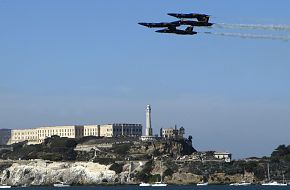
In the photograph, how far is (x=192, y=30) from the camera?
85.0 m

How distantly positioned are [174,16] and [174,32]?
1882mm

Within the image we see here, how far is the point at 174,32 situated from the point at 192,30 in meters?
2.04

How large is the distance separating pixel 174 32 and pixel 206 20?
438cm

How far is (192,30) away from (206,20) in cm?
252

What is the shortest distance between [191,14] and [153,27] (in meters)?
5.51

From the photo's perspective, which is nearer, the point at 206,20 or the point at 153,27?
the point at 206,20

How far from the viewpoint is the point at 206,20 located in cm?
8300

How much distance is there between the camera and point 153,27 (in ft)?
291

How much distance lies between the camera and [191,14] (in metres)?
85.0

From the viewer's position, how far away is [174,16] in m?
86.7

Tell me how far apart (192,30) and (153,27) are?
18.1ft

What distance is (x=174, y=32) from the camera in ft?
282
